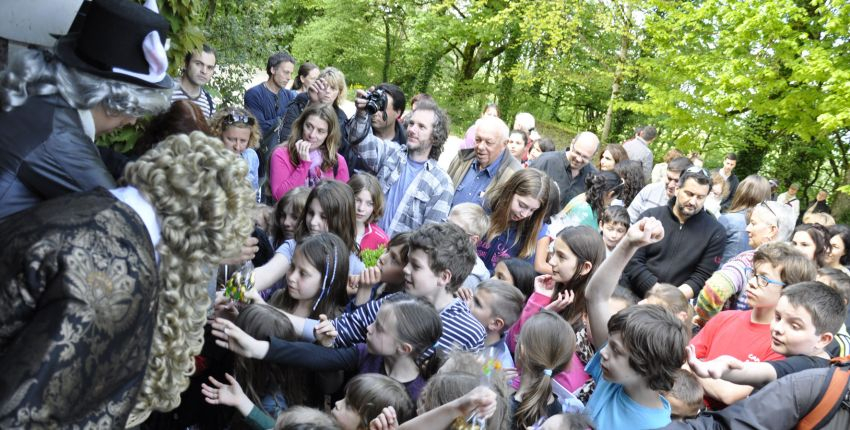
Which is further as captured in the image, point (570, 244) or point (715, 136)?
point (715, 136)

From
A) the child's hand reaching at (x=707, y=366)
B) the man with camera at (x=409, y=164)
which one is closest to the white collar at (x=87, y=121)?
the child's hand reaching at (x=707, y=366)

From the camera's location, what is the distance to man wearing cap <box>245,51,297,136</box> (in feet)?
25.8

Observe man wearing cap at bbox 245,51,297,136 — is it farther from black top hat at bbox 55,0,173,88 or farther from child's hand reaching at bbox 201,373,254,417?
black top hat at bbox 55,0,173,88

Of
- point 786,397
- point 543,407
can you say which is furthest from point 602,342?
point 786,397

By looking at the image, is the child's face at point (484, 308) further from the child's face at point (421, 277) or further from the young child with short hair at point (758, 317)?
Answer: the young child with short hair at point (758, 317)

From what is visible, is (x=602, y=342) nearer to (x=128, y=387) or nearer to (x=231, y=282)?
(x=231, y=282)

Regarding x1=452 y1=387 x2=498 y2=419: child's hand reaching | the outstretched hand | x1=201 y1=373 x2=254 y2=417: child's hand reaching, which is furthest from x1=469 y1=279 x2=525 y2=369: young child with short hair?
x1=201 y1=373 x2=254 y2=417: child's hand reaching

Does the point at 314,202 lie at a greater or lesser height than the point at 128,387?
lesser

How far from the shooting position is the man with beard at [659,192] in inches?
285

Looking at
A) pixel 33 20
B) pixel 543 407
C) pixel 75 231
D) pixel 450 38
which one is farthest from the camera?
pixel 450 38

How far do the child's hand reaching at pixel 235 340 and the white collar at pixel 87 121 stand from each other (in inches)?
41.3

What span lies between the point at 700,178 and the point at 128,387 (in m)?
4.85

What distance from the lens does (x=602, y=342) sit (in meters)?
3.41

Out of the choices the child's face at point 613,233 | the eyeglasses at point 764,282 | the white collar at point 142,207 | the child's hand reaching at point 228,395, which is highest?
A: the white collar at point 142,207
